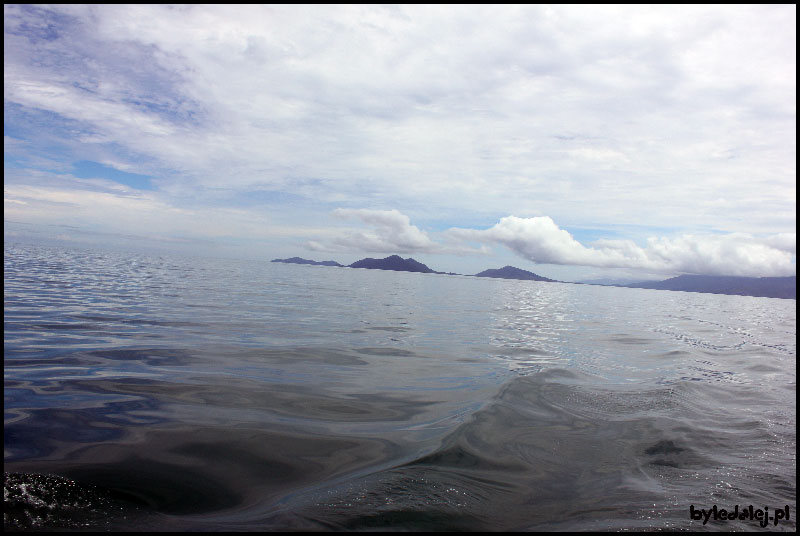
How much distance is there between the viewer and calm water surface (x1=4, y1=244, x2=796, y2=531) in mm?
5449

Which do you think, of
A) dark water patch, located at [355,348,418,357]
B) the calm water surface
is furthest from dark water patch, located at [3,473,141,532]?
dark water patch, located at [355,348,418,357]

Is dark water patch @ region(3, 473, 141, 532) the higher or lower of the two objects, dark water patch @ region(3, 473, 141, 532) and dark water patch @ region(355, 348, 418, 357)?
the higher

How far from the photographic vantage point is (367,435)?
8.30 m

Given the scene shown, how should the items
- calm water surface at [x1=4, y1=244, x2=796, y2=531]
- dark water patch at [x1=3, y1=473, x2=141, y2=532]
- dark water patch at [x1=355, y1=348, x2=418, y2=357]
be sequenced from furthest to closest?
1. dark water patch at [x1=355, y1=348, x2=418, y2=357]
2. calm water surface at [x1=4, y1=244, x2=796, y2=531]
3. dark water patch at [x1=3, y1=473, x2=141, y2=532]

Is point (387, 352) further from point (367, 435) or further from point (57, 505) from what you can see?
point (57, 505)

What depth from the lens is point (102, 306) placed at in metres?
23.0

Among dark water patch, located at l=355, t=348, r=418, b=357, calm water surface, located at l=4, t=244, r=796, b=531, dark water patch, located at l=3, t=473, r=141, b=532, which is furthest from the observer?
dark water patch, located at l=355, t=348, r=418, b=357

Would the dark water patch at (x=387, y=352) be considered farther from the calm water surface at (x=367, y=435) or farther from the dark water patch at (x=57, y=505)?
the dark water patch at (x=57, y=505)

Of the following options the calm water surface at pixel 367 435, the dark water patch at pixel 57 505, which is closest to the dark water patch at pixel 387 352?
the calm water surface at pixel 367 435

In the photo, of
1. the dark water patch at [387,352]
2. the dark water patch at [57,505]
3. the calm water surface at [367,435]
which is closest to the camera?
the dark water patch at [57,505]

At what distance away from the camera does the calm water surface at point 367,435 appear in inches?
215

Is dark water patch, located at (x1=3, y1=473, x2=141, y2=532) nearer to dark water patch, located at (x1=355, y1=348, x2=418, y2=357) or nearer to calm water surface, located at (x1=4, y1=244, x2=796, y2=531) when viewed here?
calm water surface, located at (x1=4, y1=244, x2=796, y2=531)

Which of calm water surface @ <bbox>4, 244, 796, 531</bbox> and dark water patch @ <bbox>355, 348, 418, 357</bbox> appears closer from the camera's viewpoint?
calm water surface @ <bbox>4, 244, 796, 531</bbox>

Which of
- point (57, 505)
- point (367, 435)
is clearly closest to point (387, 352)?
point (367, 435)
